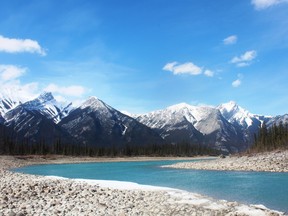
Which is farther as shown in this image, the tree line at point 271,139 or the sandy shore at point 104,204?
the tree line at point 271,139

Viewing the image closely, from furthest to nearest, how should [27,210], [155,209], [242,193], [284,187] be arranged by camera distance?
[284,187]
[242,193]
[155,209]
[27,210]

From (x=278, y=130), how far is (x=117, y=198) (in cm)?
10053

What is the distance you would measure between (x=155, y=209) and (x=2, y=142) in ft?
547

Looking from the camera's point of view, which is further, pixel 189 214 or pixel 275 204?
pixel 275 204

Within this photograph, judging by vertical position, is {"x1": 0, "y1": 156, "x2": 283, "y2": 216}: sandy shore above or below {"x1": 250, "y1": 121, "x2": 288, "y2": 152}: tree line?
below

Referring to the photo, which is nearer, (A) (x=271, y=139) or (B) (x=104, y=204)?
(B) (x=104, y=204)

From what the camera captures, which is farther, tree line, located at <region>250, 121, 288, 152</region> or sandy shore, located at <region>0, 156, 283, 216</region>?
tree line, located at <region>250, 121, 288, 152</region>

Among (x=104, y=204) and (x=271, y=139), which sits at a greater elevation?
Result: (x=271, y=139)

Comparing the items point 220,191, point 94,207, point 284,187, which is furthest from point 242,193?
point 94,207

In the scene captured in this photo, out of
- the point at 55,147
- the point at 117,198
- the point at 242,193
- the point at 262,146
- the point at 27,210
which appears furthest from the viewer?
the point at 55,147

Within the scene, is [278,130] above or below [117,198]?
above

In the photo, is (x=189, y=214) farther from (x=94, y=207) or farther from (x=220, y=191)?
(x=220, y=191)

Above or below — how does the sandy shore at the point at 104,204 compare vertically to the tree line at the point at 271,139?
below

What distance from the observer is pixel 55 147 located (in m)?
193
